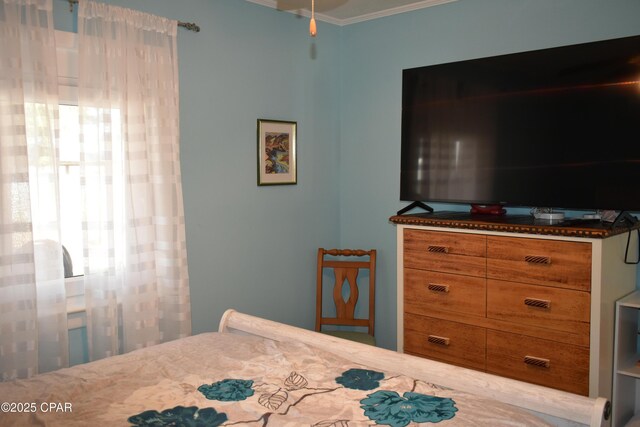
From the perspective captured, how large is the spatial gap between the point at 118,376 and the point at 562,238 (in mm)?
2077

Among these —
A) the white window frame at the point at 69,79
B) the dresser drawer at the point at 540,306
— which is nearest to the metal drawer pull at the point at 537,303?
the dresser drawer at the point at 540,306

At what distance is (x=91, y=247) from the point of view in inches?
117

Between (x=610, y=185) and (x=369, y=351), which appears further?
(x=610, y=185)

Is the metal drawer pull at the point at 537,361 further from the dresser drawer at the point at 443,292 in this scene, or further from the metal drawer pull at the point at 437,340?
the metal drawer pull at the point at 437,340

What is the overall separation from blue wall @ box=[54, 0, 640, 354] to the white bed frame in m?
1.10

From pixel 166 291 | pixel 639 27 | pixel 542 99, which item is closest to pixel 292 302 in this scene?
pixel 166 291

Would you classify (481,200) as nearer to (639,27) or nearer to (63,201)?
(639,27)

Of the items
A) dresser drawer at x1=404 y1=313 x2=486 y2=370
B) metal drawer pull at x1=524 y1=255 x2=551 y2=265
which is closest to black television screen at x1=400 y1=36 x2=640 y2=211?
metal drawer pull at x1=524 y1=255 x2=551 y2=265

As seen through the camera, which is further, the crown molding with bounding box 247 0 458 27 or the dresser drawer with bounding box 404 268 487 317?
the crown molding with bounding box 247 0 458 27

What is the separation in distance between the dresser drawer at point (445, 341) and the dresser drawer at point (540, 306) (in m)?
0.18

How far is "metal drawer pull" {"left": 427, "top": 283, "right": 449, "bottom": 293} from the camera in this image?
3297mm

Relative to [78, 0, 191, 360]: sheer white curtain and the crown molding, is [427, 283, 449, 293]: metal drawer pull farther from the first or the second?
the crown molding

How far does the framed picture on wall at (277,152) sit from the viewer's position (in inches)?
155

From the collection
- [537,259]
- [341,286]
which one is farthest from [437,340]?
[341,286]
